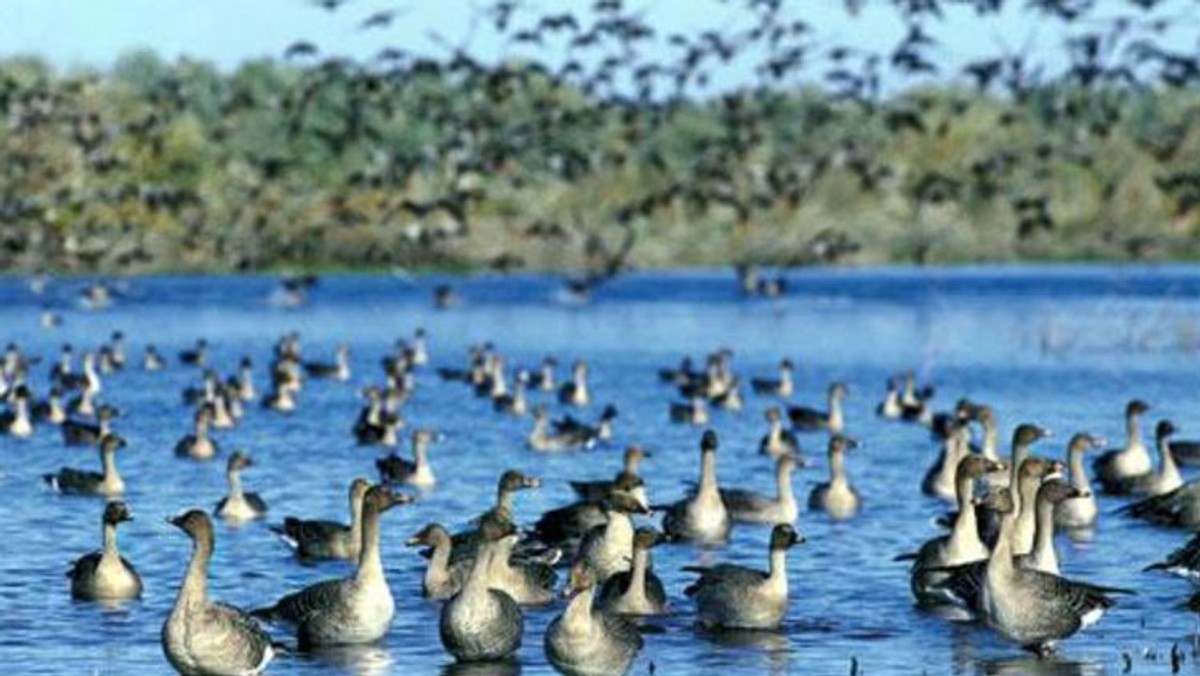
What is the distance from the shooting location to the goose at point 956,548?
83.5 ft

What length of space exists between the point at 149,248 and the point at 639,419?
6239 cm

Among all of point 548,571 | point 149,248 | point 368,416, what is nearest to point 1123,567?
point 548,571

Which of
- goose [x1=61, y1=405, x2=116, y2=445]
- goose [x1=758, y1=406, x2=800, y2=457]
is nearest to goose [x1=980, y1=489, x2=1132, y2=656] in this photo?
goose [x1=758, y1=406, x2=800, y2=457]

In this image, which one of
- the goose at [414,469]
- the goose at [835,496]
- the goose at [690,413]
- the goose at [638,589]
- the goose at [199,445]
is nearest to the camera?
the goose at [638,589]

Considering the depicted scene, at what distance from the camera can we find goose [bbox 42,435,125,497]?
36625mm

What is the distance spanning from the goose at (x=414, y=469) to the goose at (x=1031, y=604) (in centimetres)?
1603

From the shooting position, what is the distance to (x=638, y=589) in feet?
80.7

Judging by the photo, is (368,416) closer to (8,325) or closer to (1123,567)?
(1123,567)

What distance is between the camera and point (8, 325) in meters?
87.9

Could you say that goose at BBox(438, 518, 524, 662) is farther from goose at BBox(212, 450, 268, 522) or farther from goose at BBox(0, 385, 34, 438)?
goose at BBox(0, 385, 34, 438)

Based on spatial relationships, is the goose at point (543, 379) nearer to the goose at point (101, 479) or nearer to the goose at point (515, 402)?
the goose at point (515, 402)

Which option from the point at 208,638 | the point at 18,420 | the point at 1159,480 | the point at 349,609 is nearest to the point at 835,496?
the point at 1159,480

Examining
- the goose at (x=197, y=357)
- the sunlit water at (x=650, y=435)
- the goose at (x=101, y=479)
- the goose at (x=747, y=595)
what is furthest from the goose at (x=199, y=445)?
the goose at (x=197, y=357)

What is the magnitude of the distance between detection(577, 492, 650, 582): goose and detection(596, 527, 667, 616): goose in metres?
1.30
